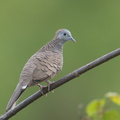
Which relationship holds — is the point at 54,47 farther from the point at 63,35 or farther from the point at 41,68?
the point at 41,68

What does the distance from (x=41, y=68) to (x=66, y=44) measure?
6.39 m

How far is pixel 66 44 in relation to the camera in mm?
11164

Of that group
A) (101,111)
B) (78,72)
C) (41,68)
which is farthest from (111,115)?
(41,68)

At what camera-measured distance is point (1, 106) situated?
1067 cm

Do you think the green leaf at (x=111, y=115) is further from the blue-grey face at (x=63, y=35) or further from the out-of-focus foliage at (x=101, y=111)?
the blue-grey face at (x=63, y=35)

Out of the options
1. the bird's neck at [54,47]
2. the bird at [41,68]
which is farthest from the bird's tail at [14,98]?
the bird's neck at [54,47]

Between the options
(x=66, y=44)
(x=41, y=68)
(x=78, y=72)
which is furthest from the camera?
(x=66, y=44)

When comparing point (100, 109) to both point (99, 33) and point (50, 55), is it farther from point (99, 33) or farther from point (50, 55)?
point (99, 33)

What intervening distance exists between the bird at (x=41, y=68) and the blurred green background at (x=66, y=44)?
4.96 metres

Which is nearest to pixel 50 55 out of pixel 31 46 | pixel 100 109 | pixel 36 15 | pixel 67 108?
pixel 100 109

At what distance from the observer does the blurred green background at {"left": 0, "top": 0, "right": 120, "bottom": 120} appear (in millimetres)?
10719

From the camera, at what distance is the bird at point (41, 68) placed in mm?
4508

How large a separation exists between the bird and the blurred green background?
195 inches

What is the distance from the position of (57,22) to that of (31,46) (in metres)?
1.16
